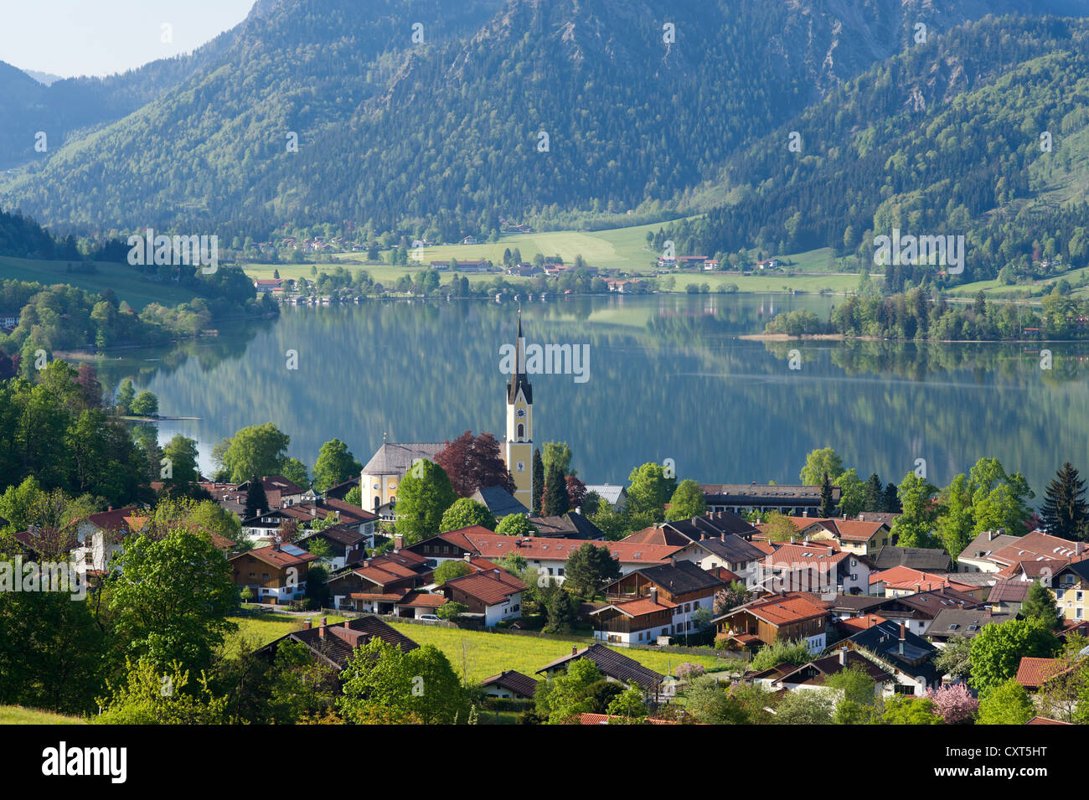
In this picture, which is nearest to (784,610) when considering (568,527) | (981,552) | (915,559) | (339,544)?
(915,559)

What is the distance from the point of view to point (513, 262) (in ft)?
598

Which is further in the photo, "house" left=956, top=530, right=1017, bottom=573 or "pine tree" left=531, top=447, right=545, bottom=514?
"pine tree" left=531, top=447, right=545, bottom=514

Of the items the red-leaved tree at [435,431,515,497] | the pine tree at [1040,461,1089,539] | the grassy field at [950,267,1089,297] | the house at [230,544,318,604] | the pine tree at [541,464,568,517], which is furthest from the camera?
the grassy field at [950,267,1089,297]

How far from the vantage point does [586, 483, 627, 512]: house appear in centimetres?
4473

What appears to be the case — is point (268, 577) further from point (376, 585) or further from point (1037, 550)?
point (1037, 550)

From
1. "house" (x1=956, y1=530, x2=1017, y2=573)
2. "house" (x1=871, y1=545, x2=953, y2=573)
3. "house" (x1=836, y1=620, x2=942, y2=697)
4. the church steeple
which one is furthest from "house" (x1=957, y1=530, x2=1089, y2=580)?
the church steeple

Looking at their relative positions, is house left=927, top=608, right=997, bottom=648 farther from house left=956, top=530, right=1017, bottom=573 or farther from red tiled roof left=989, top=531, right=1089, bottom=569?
house left=956, top=530, right=1017, bottom=573

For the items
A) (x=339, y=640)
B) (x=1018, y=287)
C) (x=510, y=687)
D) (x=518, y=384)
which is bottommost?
(x=510, y=687)

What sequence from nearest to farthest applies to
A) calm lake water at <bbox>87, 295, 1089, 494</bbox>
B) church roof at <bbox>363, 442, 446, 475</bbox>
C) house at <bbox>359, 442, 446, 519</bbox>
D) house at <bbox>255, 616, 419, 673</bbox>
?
house at <bbox>255, 616, 419, 673</bbox> < house at <bbox>359, 442, 446, 519</bbox> < church roof at <bbox>363, 442, 446, 475</bbox> < calm lake water at <bbox>87, 295, 1089, 494</bbox>

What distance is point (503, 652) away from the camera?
27.5m

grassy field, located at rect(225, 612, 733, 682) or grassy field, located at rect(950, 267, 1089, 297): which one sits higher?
grassy field, located at rect(950, 267, 1089, 297)

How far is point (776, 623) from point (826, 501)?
53.8 ft

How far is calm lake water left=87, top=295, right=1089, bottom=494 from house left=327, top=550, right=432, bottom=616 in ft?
74.6

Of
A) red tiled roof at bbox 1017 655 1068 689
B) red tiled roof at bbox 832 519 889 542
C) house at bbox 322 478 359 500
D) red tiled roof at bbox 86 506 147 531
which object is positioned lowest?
red tiled roof at bbox 832 519 889 542
